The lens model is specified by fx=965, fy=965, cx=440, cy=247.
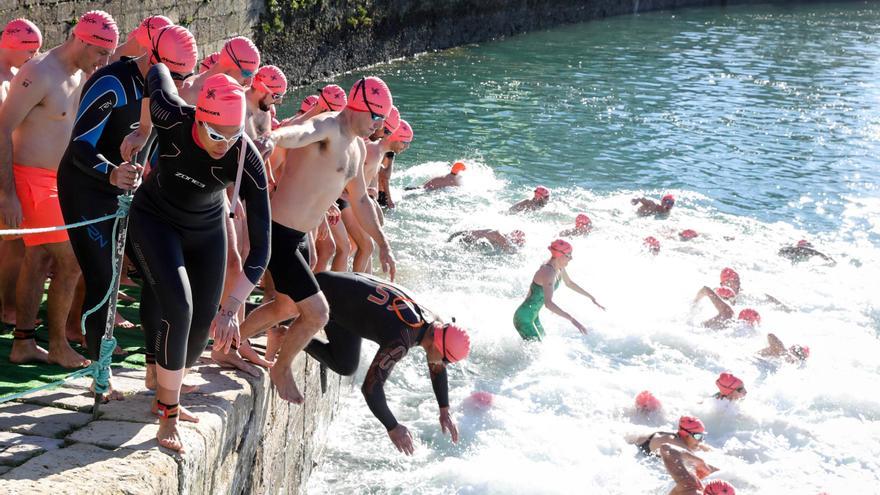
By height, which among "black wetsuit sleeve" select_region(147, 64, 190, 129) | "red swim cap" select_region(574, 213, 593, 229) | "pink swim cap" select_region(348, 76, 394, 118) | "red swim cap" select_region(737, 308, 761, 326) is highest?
"black wetsuit sleeve" select_region(147, 64, 190, 129)

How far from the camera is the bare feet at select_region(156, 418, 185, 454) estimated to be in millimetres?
4531

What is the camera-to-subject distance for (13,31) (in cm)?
604

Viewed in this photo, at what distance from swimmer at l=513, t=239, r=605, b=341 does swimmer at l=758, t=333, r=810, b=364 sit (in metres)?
2.03

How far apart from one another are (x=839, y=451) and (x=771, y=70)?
2124 cm

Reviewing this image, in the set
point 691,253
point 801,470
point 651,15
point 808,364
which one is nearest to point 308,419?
point 801,470

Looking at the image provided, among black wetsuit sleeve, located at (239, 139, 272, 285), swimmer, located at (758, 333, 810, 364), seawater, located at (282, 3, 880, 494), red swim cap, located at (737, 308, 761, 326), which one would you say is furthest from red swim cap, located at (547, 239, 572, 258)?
black wetsuit sleeve, located at (239, 139, 272, 285)

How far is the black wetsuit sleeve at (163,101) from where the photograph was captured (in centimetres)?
454

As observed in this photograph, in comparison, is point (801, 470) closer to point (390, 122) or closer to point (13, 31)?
point (390, 122)

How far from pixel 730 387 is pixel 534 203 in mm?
6033

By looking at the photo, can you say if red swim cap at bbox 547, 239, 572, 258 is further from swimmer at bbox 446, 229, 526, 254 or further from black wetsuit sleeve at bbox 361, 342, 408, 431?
black wetsuit sleeve at bbox 361, 342, 408, 431

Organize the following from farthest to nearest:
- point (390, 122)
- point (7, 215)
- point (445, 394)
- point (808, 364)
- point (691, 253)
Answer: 1. point (691, 253)
2. point (808, 364)
3. point (390, 122)
4. point (445, 394)
5. point (7, 215)

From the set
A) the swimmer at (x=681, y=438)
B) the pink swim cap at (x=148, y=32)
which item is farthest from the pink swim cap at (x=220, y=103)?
the swimmer at (x=681, y=438)

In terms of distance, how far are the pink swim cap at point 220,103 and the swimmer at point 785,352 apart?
24.7 feet

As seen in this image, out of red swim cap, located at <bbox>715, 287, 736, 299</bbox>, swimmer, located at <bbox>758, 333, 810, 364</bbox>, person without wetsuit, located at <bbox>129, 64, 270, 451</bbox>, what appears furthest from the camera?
red swim cap, located at <bbox>715, 287, 736, 299</bbox>
